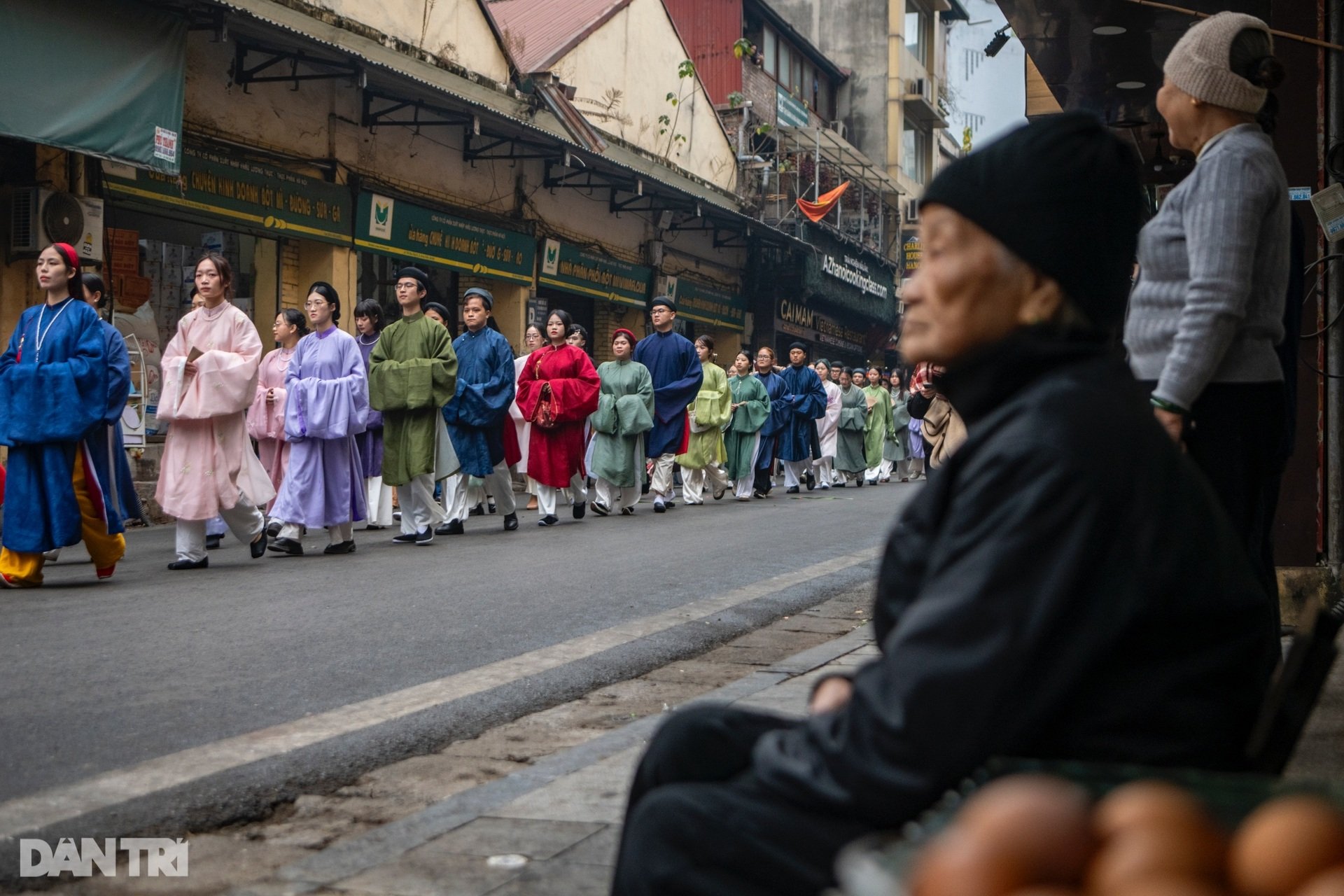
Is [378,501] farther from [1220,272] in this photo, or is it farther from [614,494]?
[1220,272]

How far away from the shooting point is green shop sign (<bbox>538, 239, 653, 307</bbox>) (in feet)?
70.1

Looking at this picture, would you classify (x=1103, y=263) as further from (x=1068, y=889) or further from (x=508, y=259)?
(x=508, y=259)

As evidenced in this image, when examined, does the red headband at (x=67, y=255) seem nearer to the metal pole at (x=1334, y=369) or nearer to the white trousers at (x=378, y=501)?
the white trousers at (x=378, y=501)

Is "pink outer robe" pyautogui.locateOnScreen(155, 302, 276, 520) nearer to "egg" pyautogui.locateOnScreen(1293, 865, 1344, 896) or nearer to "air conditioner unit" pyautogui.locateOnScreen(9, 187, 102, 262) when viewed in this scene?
"air conditioner unit" pyautogui.locateOnScreen(9, 187, 102, 262)

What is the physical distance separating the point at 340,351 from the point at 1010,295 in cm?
1011

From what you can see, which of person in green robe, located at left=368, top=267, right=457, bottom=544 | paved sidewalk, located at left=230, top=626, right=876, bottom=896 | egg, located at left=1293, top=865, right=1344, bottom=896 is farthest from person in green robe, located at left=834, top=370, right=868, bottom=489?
egg, located at left=1293, top=865, right=1344, bottom=896

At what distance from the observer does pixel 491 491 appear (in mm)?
13375

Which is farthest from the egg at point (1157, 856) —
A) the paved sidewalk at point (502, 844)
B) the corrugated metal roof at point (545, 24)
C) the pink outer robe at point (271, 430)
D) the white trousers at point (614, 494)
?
the corrugated metal roof at point (545, 24)

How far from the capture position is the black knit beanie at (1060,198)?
5.08 ft

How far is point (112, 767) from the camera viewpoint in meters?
4.16

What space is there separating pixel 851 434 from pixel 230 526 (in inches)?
639

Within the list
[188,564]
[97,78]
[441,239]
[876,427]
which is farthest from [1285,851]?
[876,427]

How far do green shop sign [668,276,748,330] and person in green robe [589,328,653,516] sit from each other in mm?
10203

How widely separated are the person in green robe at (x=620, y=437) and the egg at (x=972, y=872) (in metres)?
13.6
